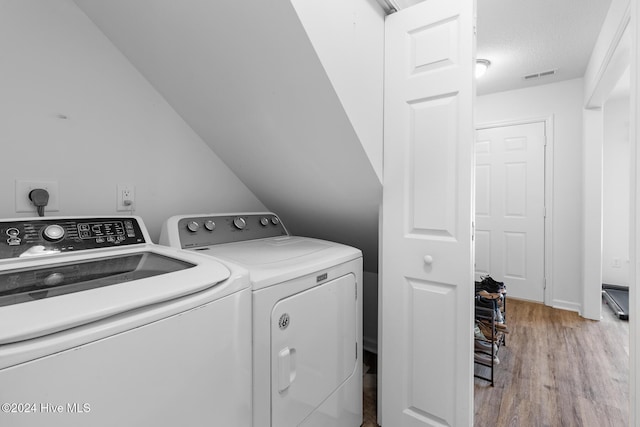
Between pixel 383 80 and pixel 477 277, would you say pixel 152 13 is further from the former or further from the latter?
pixel 477 277

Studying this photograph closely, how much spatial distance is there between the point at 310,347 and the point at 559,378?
72.6 inches

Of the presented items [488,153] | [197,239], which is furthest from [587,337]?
[197,239]

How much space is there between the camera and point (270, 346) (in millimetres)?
1015

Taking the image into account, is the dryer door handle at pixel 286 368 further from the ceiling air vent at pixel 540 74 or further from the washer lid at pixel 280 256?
the ceiling air vent at pixel 540 74

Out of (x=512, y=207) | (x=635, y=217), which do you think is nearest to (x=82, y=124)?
(x=635, y=217)

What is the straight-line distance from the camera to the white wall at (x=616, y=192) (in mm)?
3812

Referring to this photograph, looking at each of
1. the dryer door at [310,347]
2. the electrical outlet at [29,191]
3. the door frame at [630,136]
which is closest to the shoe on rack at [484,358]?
the door frame at [630,136]

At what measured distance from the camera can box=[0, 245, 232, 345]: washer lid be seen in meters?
0.54

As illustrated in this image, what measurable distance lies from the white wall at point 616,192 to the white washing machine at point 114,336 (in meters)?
4.84

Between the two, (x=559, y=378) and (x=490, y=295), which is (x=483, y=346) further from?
(x=559, y=378)

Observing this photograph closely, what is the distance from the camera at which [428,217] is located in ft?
4.58

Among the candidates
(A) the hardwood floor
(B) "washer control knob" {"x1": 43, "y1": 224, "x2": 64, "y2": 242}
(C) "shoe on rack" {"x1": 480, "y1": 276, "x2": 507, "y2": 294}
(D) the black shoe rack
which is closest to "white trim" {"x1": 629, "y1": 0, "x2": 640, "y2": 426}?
(A) the hardwood floor

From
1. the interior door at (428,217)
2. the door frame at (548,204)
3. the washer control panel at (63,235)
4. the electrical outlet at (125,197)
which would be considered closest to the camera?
the washer control panel at (63,235)

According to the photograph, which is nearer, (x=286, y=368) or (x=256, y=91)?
(x=286, y=368)
